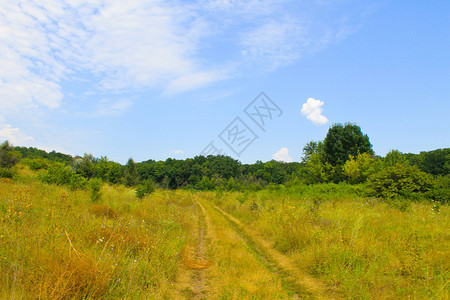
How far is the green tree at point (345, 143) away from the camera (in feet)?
120

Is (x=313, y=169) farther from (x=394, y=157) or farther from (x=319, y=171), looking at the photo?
(x=394, y=157)

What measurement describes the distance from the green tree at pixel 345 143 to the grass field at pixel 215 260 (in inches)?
1229

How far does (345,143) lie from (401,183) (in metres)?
24.7

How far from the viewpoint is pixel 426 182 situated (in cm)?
1419

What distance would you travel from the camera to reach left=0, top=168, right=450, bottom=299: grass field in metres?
3.57

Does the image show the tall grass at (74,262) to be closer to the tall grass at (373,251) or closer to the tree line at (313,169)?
the tall grass at (373,251)

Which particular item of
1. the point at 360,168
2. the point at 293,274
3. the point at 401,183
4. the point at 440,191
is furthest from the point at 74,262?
the point at 360,168

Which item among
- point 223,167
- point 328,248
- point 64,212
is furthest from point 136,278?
point 223,167

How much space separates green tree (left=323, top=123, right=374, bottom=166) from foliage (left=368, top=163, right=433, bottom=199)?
2122 cm

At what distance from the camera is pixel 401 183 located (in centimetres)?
1458

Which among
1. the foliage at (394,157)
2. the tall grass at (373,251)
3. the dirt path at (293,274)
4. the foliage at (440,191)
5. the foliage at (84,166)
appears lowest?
the dirt path at (293,274)

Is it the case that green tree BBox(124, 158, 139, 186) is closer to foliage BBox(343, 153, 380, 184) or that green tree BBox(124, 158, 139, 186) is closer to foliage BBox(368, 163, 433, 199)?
foliage BBox(343, 153, 380, 184)

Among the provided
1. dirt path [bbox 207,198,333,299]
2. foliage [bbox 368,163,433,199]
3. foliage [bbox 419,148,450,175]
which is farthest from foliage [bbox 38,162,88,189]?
foliage [bbox 419,148,450,175]

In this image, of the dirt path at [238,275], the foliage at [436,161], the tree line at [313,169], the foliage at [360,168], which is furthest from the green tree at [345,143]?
the foliage at [436,161]
